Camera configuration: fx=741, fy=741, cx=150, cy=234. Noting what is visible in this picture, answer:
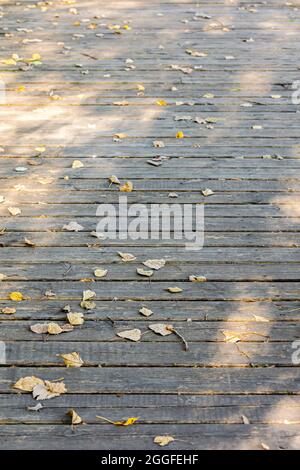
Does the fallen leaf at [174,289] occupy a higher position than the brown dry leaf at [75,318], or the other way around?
the brown dry leaf at [75,318]

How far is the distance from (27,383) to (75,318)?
0.48 meters

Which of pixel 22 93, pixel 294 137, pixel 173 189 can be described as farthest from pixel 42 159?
pixel 294 137

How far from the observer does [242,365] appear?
3.19 metres

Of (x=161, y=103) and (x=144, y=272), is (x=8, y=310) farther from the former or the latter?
(x=161, y=103)

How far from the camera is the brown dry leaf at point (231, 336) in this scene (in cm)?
334

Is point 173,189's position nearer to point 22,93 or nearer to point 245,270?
point 245,270

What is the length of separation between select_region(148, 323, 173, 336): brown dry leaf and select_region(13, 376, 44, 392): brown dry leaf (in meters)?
0.60

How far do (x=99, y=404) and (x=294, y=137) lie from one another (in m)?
3.17

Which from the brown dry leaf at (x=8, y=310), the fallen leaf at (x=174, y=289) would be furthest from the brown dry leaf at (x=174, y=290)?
the brown dry leaf at (x=8, y=310)

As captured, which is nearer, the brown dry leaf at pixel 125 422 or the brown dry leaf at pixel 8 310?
the brown dry leaf at pixel 125 422

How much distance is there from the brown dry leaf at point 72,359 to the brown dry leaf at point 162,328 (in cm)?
39

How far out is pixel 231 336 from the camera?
3.37 meters

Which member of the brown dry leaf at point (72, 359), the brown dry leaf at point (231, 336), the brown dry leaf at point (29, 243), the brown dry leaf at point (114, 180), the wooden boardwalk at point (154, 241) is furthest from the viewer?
the brown dry leaf at point (114, 180)

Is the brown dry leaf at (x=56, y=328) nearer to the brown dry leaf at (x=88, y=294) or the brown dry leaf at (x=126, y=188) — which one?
the brown dry leaf at (x=88, y=294)
